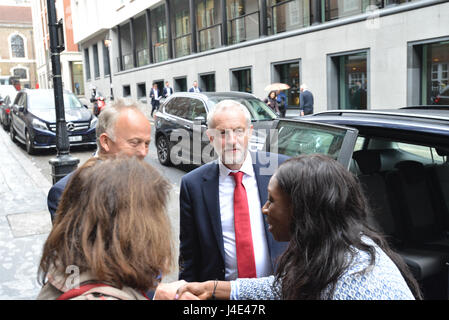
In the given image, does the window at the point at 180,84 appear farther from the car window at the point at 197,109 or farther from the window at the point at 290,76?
the car window at the point at 197,109

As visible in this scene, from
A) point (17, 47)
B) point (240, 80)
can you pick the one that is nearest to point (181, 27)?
point (240, 80)

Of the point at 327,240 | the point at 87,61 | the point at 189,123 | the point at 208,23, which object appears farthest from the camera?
the point at 87,61

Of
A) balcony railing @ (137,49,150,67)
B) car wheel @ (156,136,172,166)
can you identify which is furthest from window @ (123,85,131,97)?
car wheel @ (156,136,172,166)

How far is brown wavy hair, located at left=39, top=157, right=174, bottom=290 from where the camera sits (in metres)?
1.24

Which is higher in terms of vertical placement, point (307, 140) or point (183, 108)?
point (183, 108)

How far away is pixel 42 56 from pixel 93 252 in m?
71.5

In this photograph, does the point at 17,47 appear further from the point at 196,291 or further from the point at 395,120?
the point at 196,291

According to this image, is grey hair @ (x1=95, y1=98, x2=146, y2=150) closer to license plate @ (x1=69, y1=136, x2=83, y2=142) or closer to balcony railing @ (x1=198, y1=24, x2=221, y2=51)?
license plate @ (x1=69, y1=136, x2=83, y2=142)

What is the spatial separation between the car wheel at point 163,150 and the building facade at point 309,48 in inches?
289

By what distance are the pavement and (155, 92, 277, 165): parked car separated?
2.83 m

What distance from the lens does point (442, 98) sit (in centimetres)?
1235

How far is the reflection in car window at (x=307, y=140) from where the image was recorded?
3.08 m

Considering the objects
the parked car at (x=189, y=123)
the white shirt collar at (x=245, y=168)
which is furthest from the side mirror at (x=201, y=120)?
the white shirt collar at (x=245, y=168)

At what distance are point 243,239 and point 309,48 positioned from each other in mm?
14804
